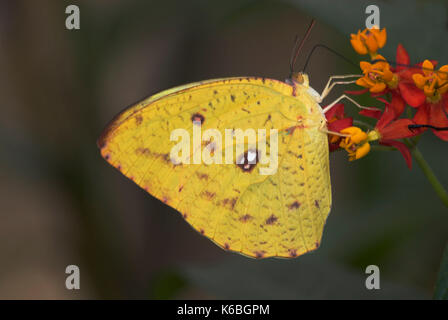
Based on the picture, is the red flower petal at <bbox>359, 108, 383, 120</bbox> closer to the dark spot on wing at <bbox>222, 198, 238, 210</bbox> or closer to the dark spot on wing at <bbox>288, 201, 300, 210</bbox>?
the dark spot on wing at <bbox>288, 201, 300, 210</bbox>

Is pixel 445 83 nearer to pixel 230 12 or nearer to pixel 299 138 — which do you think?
pixel 299 138

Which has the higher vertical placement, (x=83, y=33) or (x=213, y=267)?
(x=83, y=33)

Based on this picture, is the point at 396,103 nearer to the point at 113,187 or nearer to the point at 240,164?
the point at 240,164

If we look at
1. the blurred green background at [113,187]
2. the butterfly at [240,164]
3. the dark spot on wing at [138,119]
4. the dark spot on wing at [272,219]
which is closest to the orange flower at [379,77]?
the butterfly at [240,164]

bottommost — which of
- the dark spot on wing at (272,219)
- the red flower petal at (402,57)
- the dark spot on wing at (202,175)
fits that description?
the dark spot on wing at (272,219)

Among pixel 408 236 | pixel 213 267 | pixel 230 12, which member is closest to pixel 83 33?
pixel 230 12

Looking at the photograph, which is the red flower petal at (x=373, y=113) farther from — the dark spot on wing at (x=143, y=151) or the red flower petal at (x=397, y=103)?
the dark spot on wing at (x=143, y=151)

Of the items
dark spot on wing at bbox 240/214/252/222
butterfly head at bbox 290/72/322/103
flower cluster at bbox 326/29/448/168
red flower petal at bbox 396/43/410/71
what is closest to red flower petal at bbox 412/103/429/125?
flower cluster at bbox 326/29/448/168
